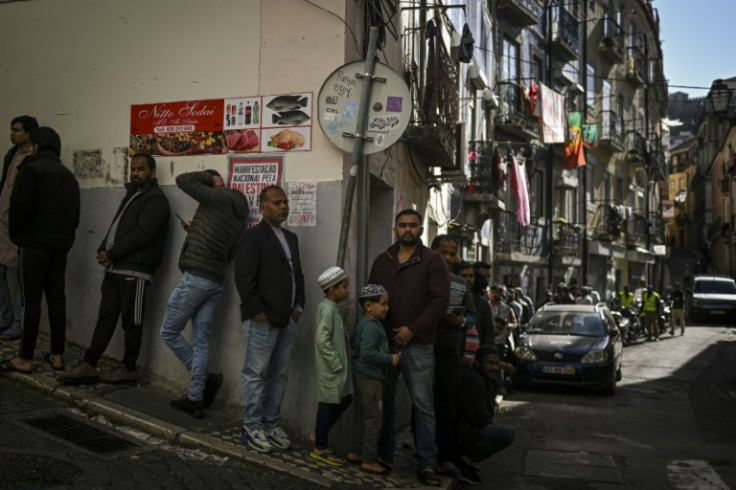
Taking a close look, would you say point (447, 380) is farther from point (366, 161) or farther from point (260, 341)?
point (366, 161)

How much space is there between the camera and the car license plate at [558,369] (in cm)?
1224

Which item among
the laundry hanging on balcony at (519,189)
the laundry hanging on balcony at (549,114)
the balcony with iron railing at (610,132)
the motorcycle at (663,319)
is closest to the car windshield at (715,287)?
the motorcycle at (663,319)

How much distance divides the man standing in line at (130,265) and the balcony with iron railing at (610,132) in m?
27.8

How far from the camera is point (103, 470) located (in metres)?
4.84

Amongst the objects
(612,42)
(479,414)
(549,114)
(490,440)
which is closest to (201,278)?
(479,414)

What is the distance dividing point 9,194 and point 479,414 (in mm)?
4784

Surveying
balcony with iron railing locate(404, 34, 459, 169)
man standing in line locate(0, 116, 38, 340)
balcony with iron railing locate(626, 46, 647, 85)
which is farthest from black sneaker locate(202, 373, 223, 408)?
balcony with iron railing locate(626, 46, 647, 85)

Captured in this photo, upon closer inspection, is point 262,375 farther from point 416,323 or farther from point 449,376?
point 449,376

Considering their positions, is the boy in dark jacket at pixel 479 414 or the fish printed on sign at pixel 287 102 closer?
the boy in dark jacket at pixel 479 414

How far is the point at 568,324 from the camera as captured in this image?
13.6m

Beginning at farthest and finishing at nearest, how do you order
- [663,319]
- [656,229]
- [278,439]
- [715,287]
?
[656,229] → [715,287] → [663,319] → [278,439]

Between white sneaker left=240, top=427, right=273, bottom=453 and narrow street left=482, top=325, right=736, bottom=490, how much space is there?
2.04 metres

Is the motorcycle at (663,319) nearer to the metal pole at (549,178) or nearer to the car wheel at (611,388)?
the metal pole at (549,178)

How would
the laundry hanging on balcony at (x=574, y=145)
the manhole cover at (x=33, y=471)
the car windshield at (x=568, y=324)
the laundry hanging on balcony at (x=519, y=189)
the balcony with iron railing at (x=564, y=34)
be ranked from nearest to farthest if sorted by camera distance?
1. the manhole cover at (x=33, y=471)
2. the car windshield at (x=568, y=324)
3. the laundry hanging on balcony at (x=519, y=189)
4. the laundry hanging on balcony at (x=574, y=145)
5. the balcony with iron railing at (x=564, y=34)
